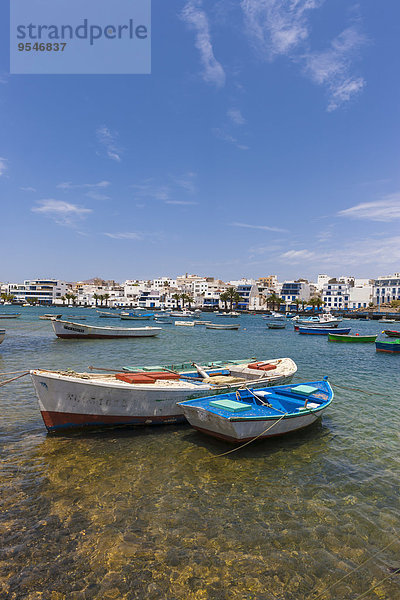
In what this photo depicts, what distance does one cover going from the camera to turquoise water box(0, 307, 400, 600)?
221 inches

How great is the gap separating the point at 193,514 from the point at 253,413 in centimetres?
425

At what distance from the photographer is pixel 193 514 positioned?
736cm

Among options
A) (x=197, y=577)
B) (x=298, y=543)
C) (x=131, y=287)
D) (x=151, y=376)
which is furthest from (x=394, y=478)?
(x=131, y=287)

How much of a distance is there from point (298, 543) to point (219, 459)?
3776mm

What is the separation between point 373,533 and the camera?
23.1 ft

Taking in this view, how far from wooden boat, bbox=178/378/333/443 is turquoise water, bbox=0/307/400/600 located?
591 mm

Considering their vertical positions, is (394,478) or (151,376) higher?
(151,376)

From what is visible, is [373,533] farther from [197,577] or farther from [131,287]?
[131,287]

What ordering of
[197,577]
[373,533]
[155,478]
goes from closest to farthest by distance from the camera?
[197,577] < [373,533] < [155,478]

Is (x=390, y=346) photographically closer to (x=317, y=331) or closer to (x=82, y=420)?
(x=317, y=331)

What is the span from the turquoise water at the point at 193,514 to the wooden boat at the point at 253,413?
59 centimetres

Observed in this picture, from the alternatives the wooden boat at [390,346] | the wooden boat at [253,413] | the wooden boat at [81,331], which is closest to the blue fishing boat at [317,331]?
the wooden boat at [390,346]

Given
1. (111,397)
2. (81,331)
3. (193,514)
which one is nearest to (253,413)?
(193,514)

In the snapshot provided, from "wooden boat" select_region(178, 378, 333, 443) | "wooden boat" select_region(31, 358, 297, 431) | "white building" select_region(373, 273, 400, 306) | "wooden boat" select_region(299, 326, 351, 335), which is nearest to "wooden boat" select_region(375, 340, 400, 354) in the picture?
"wooden boat" select_region(299, 326, 351, 335)
